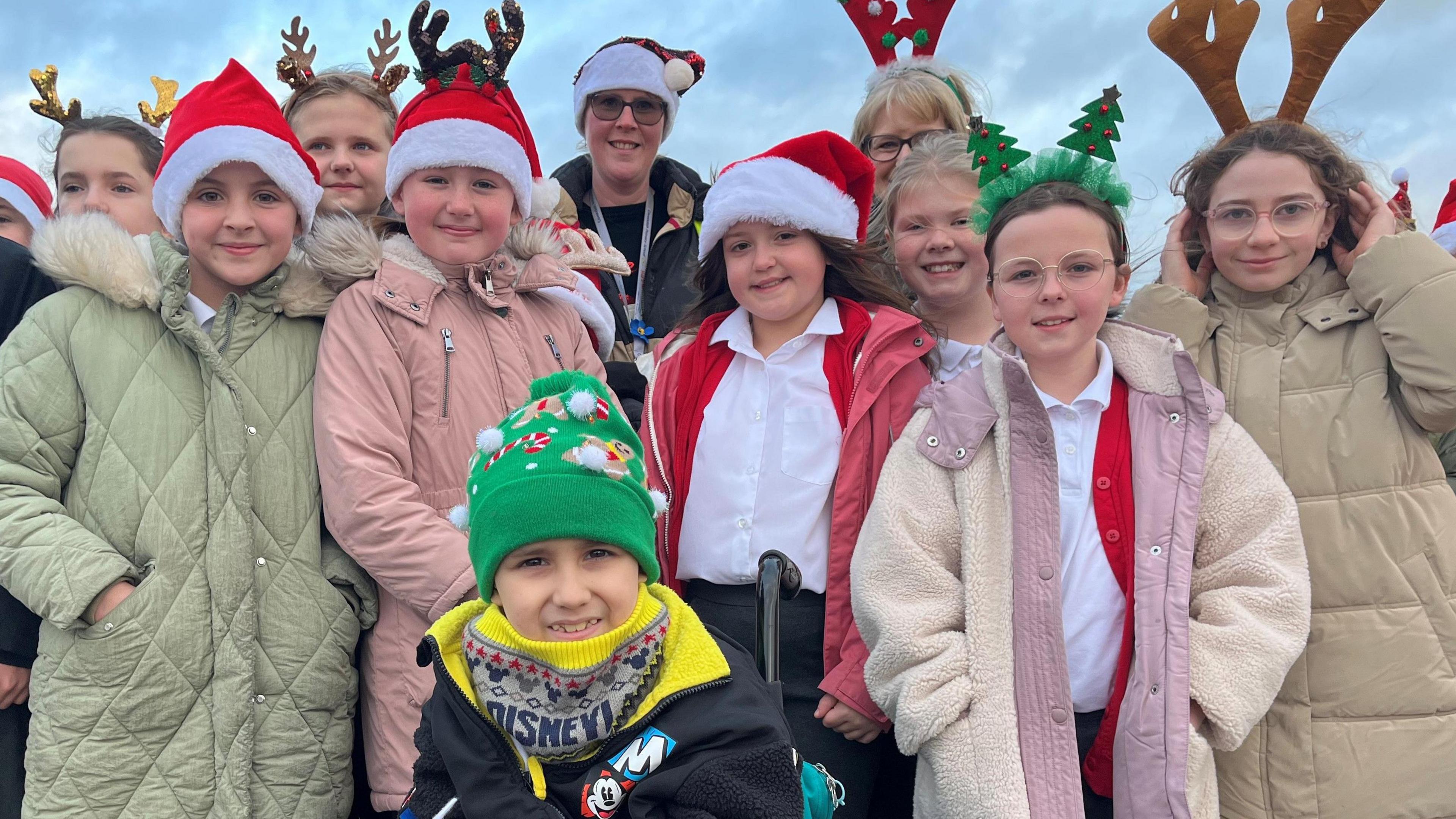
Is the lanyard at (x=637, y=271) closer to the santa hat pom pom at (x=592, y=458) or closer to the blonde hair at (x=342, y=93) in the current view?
the blonde hair at (x=342, y=93)

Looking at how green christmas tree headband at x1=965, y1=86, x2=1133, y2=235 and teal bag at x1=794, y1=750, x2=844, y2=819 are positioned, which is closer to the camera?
teal bag at x1=794, y1=750, x2=844, y2=819

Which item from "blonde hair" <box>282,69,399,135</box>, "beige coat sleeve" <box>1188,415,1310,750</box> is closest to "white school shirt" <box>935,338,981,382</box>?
"beige coat sleeve" <box>1188,415,1310,750</box>

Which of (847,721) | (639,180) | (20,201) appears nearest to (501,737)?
(847,721)

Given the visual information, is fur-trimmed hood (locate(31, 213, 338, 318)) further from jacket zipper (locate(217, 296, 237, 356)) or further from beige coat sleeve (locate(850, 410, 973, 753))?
beige coat sleeve (locate(850, 410, 973, 753))

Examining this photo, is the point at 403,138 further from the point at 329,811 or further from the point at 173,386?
the point at 329,811

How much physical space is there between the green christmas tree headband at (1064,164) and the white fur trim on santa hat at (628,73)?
1.96m

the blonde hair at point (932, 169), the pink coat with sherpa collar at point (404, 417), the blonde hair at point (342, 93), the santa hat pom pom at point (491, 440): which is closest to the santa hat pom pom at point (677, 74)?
the blonde hair at point (342, 93)

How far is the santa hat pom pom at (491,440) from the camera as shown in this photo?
6.81ft

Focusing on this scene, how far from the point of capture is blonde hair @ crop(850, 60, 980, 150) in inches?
167

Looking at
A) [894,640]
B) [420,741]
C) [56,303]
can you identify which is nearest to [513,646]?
[420,741]

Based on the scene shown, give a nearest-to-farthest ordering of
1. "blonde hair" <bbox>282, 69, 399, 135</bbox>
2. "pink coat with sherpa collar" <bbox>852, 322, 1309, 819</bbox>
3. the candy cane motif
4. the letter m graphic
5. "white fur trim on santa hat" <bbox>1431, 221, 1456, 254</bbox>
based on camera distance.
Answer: the letter m graphic < the candy cane motif < "pink coat with sherpa collar" <bbox>852, 322, 1309, 819</bbox> < "blonde hair" <bbox>282, 69, 399, 135</bbox> < "white fur trim on santa hat" <bbox>1431, 221, 1456, 254</bbox>

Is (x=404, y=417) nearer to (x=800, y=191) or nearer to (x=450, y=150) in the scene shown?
(x=450, y=150)

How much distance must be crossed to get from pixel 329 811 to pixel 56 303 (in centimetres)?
150

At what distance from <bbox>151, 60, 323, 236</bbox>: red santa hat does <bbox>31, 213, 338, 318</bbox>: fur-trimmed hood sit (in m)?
0.17
